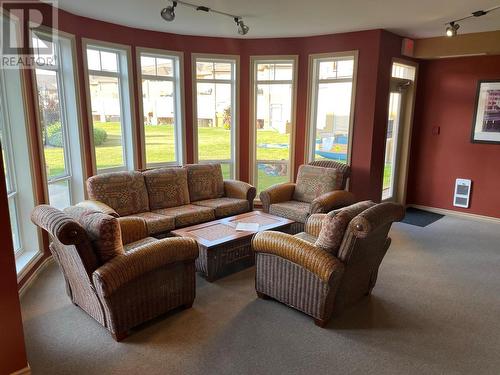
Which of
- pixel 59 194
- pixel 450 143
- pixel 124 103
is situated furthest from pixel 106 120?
pixel 450 143

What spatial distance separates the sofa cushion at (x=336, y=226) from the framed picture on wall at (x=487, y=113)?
12.8 ft

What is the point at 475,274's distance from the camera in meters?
3.70

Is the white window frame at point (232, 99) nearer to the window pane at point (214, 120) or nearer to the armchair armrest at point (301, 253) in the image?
the window pane at point (214, 120)

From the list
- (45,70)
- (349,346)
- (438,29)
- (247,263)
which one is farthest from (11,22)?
(438,29)

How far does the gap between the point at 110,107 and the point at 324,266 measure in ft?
11.9

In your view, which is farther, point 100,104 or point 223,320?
point 100,104

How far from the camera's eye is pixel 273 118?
5.75 meters

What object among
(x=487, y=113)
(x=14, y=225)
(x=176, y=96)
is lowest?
(x=14, y=225)

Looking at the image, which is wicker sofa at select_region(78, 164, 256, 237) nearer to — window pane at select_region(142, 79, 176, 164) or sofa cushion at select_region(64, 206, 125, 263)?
window pane at select_region(142, 79, 176, 164)

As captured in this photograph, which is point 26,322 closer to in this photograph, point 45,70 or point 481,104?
point 45,70

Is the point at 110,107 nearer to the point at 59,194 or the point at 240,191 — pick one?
Result: the point at 59,194

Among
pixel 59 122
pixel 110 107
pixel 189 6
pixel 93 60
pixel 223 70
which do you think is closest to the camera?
pixel 189 6

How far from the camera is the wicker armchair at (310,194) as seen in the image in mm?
4363

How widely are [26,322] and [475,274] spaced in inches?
164
